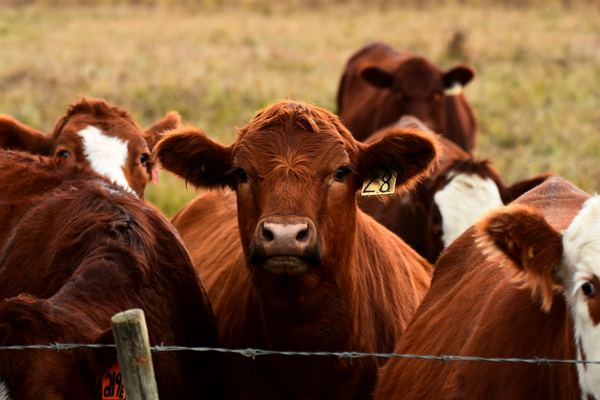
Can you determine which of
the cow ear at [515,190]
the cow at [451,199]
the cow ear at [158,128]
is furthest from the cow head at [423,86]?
the cow ear at [158,128]

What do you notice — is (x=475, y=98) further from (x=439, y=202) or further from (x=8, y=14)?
(x=8, y=14)

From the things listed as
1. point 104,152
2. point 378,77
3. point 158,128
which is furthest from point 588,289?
point 378,77

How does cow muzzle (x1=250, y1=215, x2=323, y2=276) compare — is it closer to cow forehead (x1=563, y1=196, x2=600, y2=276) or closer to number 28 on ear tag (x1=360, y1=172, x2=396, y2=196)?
number 28 on ear tag (x1=360, y1=172, x2=396, y2=196)

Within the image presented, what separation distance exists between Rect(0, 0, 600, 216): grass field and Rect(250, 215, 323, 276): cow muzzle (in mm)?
6046

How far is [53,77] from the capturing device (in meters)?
15.6

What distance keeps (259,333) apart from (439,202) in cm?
261

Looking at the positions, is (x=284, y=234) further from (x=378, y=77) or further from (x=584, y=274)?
(x=378, y=77)

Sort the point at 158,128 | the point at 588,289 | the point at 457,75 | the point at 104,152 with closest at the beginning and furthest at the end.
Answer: the point at 588,289
the point at 104,152
the point at 158,128
the point at 457,75

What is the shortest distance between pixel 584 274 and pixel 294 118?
5.32 feet

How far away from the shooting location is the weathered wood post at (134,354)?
230cm

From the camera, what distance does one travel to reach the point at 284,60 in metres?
18.8

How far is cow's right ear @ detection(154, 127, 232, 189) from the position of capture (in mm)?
3621

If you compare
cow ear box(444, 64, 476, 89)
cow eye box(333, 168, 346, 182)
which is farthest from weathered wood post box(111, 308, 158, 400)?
cow ear box(444, 64, 476, 89)

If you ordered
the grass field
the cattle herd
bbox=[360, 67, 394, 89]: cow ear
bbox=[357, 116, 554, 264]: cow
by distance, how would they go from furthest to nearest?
the grass field → bbox=[360, 67, 394, 89]: cow ear → bbox=[357, 116, 554, 264]: cow → the cattle herd
